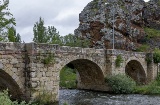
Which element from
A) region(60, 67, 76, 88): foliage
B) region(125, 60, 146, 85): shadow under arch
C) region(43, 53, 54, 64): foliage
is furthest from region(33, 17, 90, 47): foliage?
region(43, 53, 54, 64): foliage

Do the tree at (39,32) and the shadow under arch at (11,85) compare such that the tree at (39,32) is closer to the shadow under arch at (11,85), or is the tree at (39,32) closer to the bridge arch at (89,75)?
the bridge arch at (89,75)

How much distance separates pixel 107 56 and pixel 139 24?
21187mm

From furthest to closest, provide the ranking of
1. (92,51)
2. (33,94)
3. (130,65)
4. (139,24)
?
(139,24) → (130,65) → (92,51) → (33,94)

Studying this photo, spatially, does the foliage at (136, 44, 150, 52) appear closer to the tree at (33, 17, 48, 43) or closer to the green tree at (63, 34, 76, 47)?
the green tree at (63, 34, 76, 47)

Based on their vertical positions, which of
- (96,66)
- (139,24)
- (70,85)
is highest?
(139,24)

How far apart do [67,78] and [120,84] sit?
41.4 feet

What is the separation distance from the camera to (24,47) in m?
17.7

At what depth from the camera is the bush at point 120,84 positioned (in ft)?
83.0

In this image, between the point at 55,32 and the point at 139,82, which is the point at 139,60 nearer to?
the point at 139,82

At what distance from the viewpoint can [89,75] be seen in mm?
28156

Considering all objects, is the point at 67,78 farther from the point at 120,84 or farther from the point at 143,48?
the point at 143,48

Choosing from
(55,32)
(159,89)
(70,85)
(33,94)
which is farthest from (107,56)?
(55,32)

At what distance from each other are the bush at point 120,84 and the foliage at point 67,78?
6.76 metres

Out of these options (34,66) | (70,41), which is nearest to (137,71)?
(70,41)
